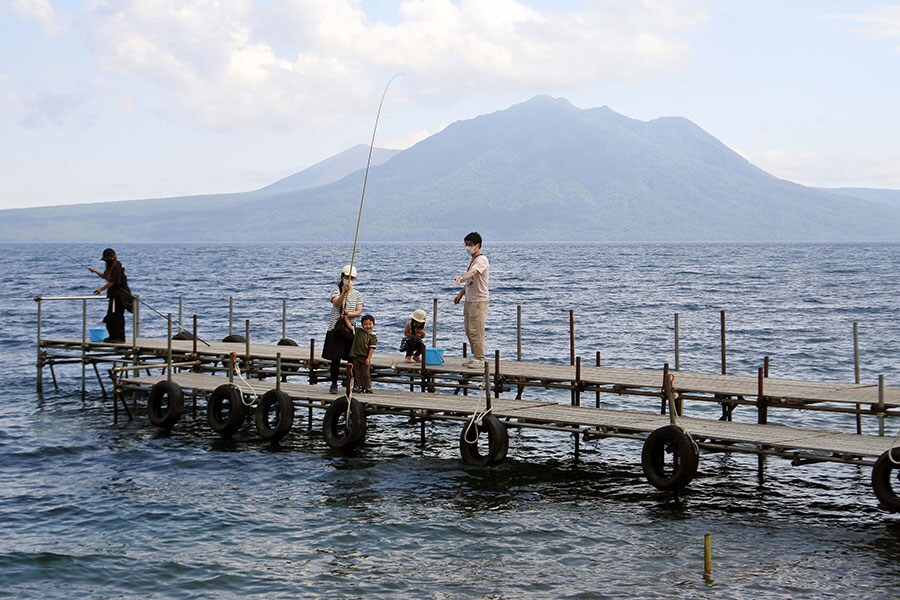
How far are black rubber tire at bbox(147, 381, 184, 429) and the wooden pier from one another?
0.15ft

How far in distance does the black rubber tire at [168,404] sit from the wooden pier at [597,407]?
46 millimetres

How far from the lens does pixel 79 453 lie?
2056 centimetres

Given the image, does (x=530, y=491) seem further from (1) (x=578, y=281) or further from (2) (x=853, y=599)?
(1) (x=578, y=281)

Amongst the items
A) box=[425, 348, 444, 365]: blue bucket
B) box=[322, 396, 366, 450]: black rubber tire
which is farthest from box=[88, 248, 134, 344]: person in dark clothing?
box=[425, 348, 444, 365]: blue bucket

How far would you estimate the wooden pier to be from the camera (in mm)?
15977

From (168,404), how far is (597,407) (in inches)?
347

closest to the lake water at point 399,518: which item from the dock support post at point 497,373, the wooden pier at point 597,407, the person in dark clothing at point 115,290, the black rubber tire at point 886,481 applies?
the black rubber tire at point 886,481

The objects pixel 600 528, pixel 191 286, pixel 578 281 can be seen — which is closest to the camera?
pixel 600 528

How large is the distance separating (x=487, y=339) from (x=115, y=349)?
2280cm

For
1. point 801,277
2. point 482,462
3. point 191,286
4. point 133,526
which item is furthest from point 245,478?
point 801,277

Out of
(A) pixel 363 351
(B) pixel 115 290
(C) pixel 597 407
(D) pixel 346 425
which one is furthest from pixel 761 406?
(B) pixel 115 290

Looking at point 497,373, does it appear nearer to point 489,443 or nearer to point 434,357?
point 434,357

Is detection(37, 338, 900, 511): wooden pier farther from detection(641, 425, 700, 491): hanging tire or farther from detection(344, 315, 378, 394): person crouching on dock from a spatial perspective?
detection(344, 315, 378, 394): person crouching on dock

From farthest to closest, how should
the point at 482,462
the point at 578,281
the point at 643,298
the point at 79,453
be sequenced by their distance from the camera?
the point at 578,281
the point at 643,298
the point at 79,453
the point at 482,462
